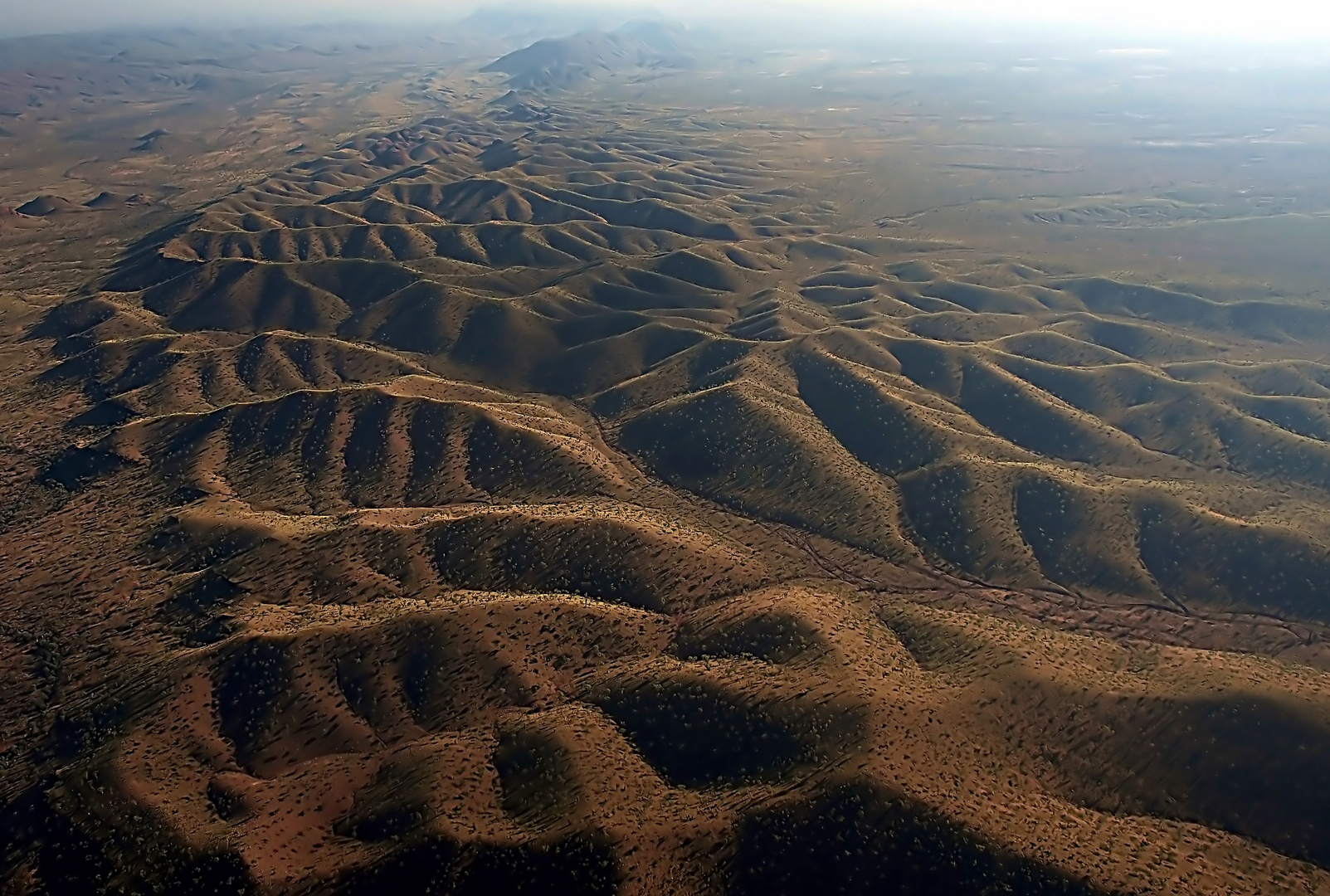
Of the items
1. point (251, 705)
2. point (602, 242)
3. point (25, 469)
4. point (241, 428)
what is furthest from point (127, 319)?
point (251, 705)

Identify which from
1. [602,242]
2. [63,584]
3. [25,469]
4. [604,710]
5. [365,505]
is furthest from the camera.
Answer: [602,242]

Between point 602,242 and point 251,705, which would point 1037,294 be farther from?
point 251,705

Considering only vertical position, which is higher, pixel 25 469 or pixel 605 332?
pixel 605 332

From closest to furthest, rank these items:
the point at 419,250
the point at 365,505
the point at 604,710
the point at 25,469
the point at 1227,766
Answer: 1. the point at 1227,766
2. the point at 604,710
3. the point at 365,505
4. the point at 25,469
5. the point at 419,250

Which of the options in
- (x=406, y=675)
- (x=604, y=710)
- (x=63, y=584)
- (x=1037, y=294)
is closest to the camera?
(x=604, y=710)

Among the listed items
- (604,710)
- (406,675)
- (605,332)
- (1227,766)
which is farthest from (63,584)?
(1227,766)

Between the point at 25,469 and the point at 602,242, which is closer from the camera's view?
the point at 25,469

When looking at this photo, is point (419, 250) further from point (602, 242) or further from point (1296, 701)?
point (1296, 701)

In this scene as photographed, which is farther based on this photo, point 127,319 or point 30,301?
point 30,301

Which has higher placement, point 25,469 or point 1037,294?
point 1037,294
